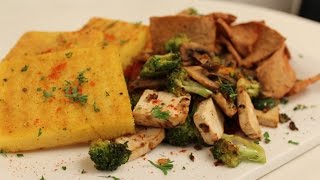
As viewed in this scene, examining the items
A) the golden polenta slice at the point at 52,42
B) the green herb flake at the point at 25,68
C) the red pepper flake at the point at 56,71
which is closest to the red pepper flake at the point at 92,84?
the red pepper flake at the point at 56,71

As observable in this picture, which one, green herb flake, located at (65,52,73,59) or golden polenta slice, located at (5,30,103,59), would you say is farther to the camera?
golden polenta slice, located at (5,30,103,59)

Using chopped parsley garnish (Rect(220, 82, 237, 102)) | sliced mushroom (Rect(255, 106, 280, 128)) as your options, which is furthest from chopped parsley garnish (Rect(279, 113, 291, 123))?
chopped parsley garnish (Rect(220, 82, 237, 102))

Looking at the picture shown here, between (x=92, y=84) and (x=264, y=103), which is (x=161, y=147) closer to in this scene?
(x=92, y=84)

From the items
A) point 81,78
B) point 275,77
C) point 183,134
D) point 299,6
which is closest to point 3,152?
point 81,78

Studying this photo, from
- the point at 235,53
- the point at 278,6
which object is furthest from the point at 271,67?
the point at 278,6

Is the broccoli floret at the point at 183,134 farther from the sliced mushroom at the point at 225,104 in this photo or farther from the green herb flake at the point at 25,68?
the green herb flake at the point at 25,68

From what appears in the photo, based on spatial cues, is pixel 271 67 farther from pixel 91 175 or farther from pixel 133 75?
pixel 91 175

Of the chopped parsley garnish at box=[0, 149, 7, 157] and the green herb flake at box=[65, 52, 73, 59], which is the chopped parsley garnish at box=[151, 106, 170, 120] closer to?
the green herb flake at box=[65, 52, 73, 59]
